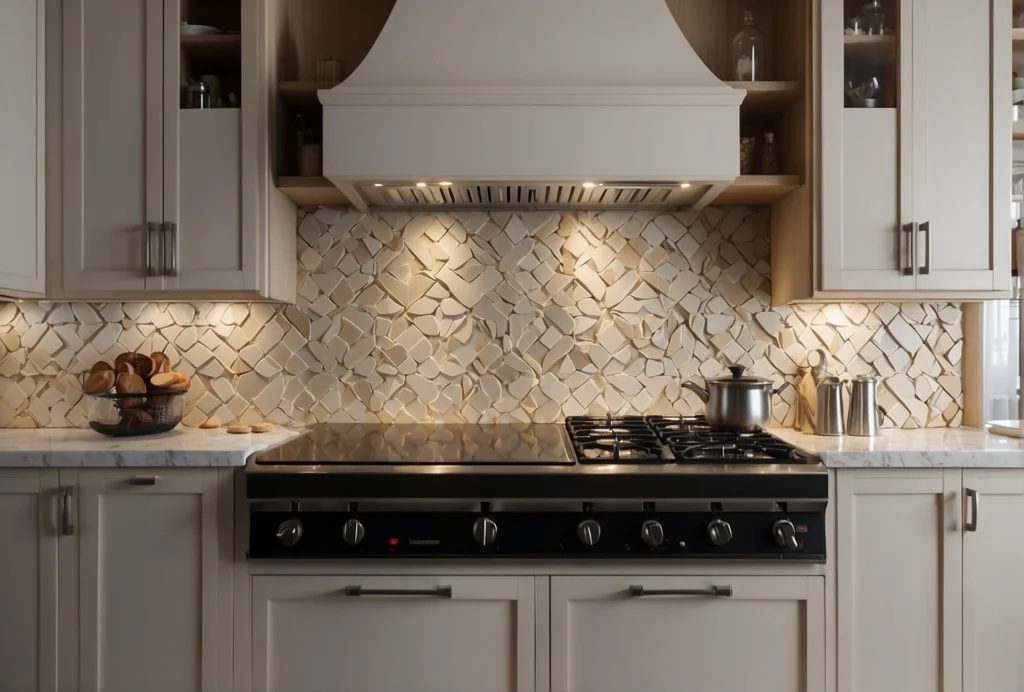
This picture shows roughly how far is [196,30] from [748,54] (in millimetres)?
1731

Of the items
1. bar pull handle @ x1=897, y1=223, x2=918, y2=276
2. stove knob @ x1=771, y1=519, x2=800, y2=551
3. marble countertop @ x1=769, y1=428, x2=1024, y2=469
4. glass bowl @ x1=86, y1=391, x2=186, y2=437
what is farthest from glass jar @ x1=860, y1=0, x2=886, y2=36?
glass bowl @ x1=86, y1=391, x2=186, y2=437

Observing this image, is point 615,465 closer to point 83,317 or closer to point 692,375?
point 692,375

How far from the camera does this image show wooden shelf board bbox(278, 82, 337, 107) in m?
2.23

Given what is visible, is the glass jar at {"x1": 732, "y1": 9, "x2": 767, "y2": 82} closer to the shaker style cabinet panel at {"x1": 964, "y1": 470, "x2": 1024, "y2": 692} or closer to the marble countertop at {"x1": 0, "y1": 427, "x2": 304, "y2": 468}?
the shaker style cabinet panel at {"x1": 964, "y1": 470, "x2": 1024, "y2": 692}

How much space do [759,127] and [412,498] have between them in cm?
173

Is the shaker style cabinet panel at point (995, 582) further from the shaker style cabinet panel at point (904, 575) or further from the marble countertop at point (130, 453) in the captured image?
the marble countertop at point (130, 453)

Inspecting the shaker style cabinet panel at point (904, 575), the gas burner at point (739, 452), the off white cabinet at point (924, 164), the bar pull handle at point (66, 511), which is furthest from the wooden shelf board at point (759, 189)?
the bar pull handle at point (66, 511)

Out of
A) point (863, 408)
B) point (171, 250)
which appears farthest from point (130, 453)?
point (863, 408)

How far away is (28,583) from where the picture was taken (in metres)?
1.91

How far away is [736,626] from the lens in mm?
1841

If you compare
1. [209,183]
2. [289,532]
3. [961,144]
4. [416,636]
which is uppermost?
[961,144]

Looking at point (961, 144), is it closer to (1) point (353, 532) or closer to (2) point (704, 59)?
(2) point (704, 59)

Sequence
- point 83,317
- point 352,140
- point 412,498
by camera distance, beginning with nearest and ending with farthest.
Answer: point 412,498, point 352,140, point 83,317

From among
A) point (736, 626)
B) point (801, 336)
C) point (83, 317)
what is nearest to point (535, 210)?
point (801, 336)
